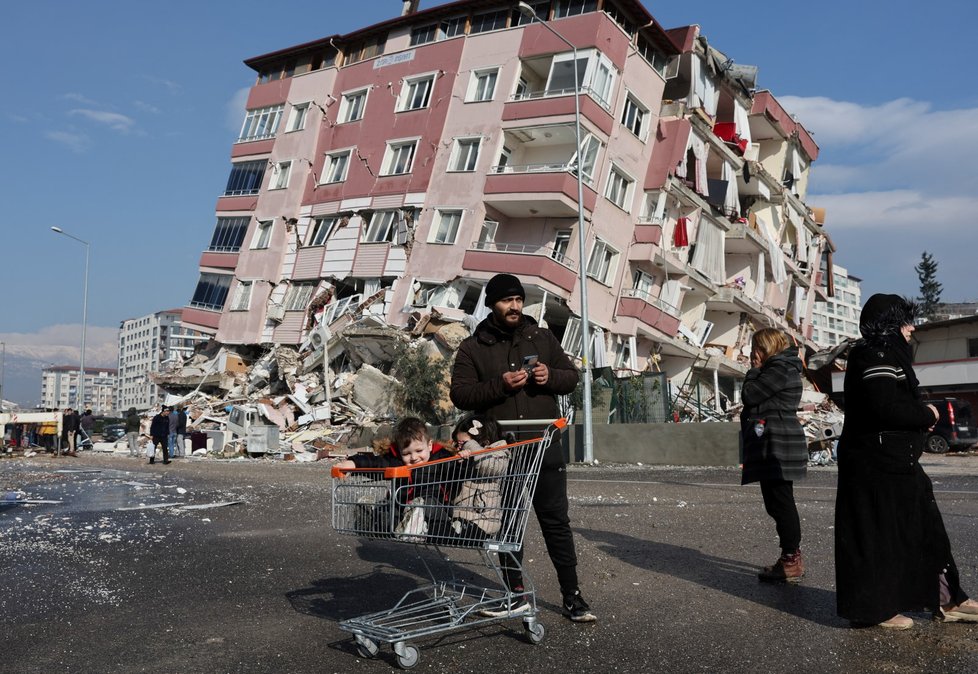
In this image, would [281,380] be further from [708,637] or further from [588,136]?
[708,637]

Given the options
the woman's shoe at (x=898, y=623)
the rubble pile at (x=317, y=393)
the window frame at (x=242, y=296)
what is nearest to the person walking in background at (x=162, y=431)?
the rubble pile at (x=317, y=393)

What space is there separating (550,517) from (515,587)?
44cm

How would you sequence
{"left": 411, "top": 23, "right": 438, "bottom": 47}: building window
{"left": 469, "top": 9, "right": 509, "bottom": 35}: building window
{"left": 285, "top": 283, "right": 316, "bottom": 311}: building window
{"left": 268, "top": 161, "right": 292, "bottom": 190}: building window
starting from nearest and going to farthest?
{"left": 469, "top": 9, "right": 509, "bottom": 35}: building window < {"left": 411, "top": 23, "right": 438, "bottom": 47}: building window < {"left": 285, "top": 283, "right": 316, "bottom": 311}: building window < {"left": 268, "top": 161, "right": 292, "bottom": 190}: building window

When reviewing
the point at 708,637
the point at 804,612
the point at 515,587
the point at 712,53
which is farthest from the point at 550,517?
the point at 712,53

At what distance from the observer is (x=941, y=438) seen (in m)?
28.1

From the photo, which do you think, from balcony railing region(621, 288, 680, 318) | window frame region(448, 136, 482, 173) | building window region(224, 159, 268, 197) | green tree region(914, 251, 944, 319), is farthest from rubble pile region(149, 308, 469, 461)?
green tree region(914, 251, 944, 319)

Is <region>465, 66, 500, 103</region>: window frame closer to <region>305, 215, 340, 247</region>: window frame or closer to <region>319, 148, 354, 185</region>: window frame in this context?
<region>319, 148, 354, 185</region>: window frame

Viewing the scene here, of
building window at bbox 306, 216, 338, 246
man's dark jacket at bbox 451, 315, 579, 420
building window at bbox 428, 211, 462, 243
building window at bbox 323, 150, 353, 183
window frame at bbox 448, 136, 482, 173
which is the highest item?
building window at bbox 323, 150, 353, 183

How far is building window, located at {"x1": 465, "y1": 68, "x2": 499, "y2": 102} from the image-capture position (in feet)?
119

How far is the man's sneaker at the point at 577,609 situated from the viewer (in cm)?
510

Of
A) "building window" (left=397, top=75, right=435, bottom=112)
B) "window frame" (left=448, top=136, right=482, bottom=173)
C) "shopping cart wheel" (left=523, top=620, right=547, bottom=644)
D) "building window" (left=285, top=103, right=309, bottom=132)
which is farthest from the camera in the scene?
"building window" (left=285, top=103, right=309, bottom=132)

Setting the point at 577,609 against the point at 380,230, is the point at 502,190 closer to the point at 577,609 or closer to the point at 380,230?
the point at 380,230

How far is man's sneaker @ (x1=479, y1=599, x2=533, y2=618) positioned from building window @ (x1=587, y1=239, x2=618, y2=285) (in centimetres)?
3032

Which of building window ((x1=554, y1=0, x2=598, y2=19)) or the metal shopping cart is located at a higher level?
building window ((x1=554, y1=0, x2=598, y2=19))
